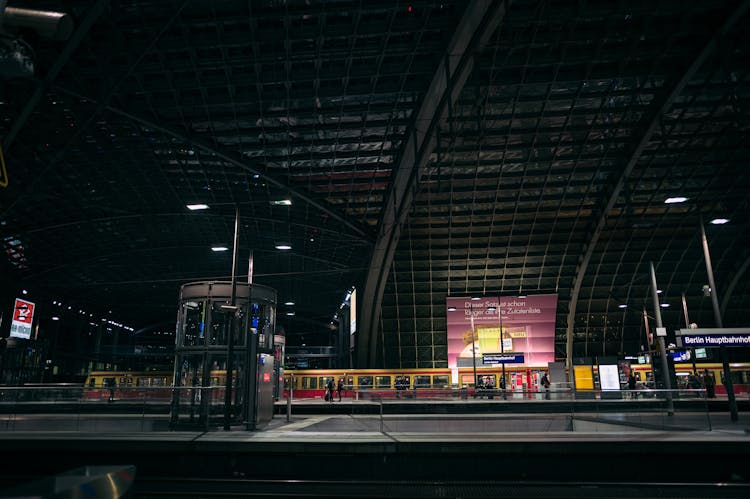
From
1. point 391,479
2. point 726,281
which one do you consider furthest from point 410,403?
point 726,281

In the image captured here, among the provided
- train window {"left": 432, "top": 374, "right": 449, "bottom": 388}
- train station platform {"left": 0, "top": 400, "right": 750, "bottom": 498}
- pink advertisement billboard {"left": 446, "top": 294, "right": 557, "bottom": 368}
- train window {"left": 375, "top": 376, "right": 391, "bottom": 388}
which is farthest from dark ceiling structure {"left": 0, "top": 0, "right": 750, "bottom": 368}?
train station platform {"left": 0, "top": 400, "right": 750, "bottom": 498}

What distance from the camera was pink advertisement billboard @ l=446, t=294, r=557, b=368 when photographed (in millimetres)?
44750

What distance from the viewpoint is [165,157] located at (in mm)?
30719

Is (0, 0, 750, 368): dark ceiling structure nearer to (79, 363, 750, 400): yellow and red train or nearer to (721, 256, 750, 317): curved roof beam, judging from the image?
(721, 256, 750, 317): curved roof beam

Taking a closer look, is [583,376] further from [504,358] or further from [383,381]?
[383,381]

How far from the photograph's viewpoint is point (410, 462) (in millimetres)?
11172

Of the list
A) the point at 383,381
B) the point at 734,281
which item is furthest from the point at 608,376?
the point at 734,281

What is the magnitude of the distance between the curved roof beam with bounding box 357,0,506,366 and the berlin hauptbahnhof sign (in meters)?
14.1

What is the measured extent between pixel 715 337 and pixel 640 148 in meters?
17.7

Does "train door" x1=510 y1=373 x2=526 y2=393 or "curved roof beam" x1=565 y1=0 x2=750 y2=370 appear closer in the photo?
"curved roof beam" x1=565 y1=0 x2=750 y2=370

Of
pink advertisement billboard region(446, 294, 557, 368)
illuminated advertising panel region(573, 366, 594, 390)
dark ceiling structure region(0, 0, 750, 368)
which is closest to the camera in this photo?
dark ceiling structure region(0, 0, 750, 368)

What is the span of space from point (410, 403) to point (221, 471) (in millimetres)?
12940

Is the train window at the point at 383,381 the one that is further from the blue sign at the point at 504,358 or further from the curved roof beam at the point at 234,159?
the curved roof beam at the point at 234,159

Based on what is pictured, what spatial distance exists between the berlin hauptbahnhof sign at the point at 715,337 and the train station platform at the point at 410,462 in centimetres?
607
